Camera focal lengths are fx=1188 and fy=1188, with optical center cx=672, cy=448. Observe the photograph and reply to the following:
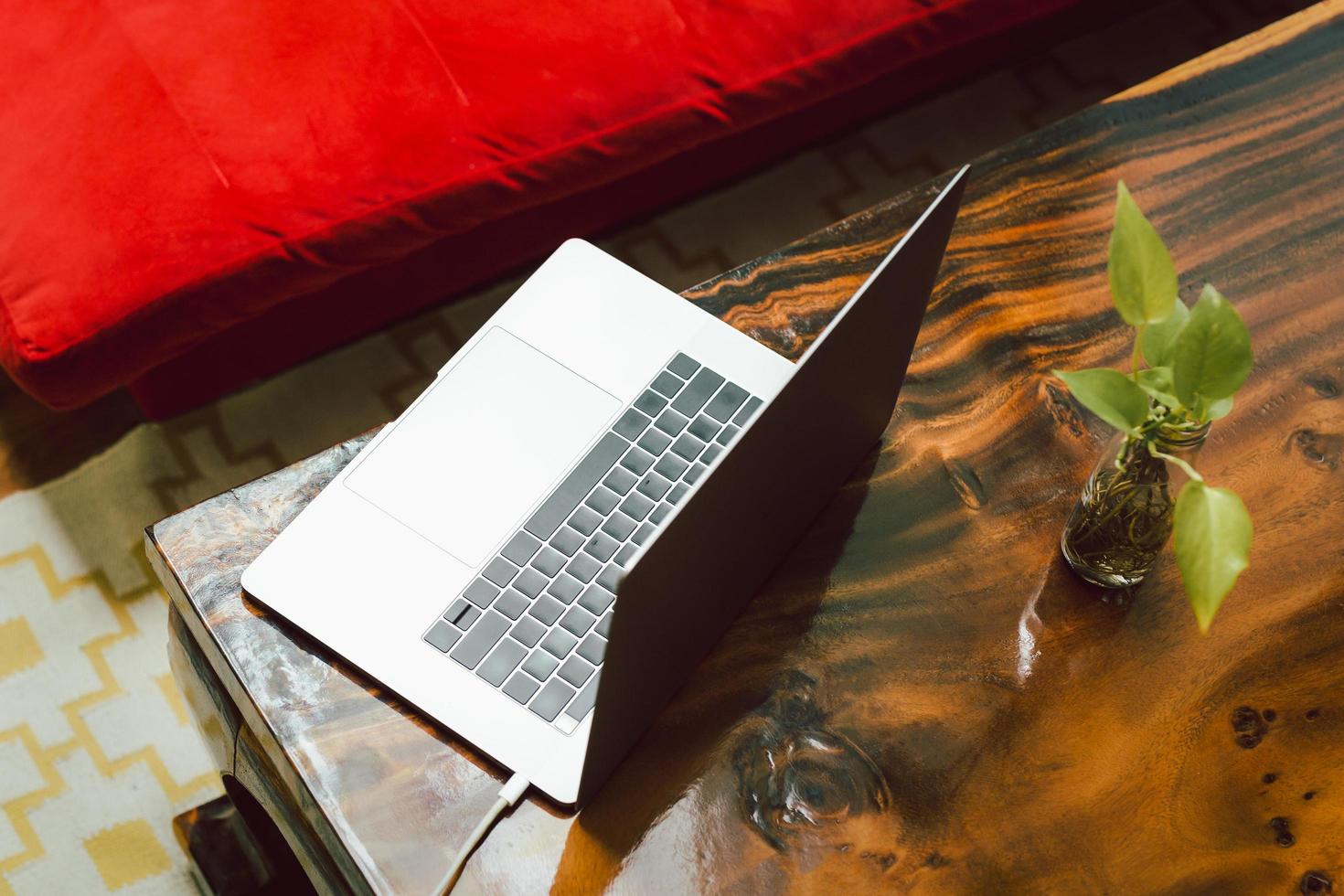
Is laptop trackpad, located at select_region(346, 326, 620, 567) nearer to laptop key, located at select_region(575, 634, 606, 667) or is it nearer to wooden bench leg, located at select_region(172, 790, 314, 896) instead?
laptop key, located at select_region(575, 634, 606, 667)

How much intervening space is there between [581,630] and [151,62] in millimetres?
814

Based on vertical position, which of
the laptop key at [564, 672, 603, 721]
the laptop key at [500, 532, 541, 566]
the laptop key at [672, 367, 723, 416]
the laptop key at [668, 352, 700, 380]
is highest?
the laptop key at [668, 352, 700, 380]

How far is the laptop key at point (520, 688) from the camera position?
739 mm

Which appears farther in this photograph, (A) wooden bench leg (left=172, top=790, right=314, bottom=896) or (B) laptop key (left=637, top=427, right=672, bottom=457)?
(A) wooden bench leg (left=172, top=790, right=314, bottom=896)

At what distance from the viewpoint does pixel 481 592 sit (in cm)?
77

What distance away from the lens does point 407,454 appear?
2.69 feet

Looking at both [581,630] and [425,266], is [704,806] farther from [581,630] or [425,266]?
[425,266]

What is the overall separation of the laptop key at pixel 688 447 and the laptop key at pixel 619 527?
0.07 metres

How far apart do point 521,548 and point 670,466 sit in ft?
0.39

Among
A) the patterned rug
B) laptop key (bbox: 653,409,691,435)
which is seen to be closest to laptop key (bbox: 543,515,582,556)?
laptop key (bbox: 653,409,691,435)

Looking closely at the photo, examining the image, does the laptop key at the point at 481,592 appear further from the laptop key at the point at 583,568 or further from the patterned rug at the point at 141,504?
the patterned rug at the point at 141,504

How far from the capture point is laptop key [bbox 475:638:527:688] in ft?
2.45

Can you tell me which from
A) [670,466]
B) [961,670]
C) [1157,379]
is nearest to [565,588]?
[670,466]

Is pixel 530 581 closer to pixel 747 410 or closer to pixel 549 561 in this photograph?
pixel 549 561
